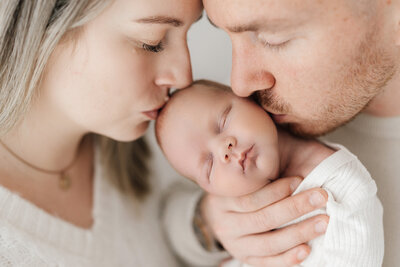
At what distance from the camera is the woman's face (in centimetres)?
128

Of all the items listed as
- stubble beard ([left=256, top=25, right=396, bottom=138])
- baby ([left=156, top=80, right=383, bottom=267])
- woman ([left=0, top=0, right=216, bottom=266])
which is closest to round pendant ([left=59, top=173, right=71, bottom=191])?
woman ([left=0, top=0, right=216, bottom=266])

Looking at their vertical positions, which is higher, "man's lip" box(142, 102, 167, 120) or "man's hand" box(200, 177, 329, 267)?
"man's lip" box(142, 102, 167, 120)

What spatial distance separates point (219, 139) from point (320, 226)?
366 millimetres

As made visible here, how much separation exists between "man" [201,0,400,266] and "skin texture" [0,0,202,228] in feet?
0.55

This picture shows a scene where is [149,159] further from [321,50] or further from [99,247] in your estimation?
[321,50]

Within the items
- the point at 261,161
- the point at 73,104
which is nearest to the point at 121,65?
the point at 73,104

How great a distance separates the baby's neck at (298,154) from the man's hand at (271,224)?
57mm

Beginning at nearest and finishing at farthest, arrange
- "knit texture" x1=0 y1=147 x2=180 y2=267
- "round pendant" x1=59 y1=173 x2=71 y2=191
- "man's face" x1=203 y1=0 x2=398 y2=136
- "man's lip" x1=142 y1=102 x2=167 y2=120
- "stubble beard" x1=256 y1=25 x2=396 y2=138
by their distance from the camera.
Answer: "man's face" x1=203 y1=0 x2=398 y2=136 → "stubble beard" x1=256 y1=25 x2=396 y2=138 → "knit texture" x1=0 y1=147 x2=180 y2=267 → "man's lip" x1=142 y1=102 x2=167 y2=120 → "round pendant" x1=59 y1=173 x2=71 y2=191

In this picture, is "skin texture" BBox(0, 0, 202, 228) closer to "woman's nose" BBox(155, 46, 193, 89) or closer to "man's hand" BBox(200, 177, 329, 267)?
"woman's nose" BBox(155, 46, 193, 89)

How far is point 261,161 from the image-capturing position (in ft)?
4.32

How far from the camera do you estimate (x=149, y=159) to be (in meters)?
2.11

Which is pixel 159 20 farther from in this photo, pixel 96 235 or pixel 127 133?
pixel 96 235

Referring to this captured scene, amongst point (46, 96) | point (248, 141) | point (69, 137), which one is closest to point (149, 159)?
point (69, 137)

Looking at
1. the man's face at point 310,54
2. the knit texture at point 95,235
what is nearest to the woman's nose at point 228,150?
the man's face at point 310,54
